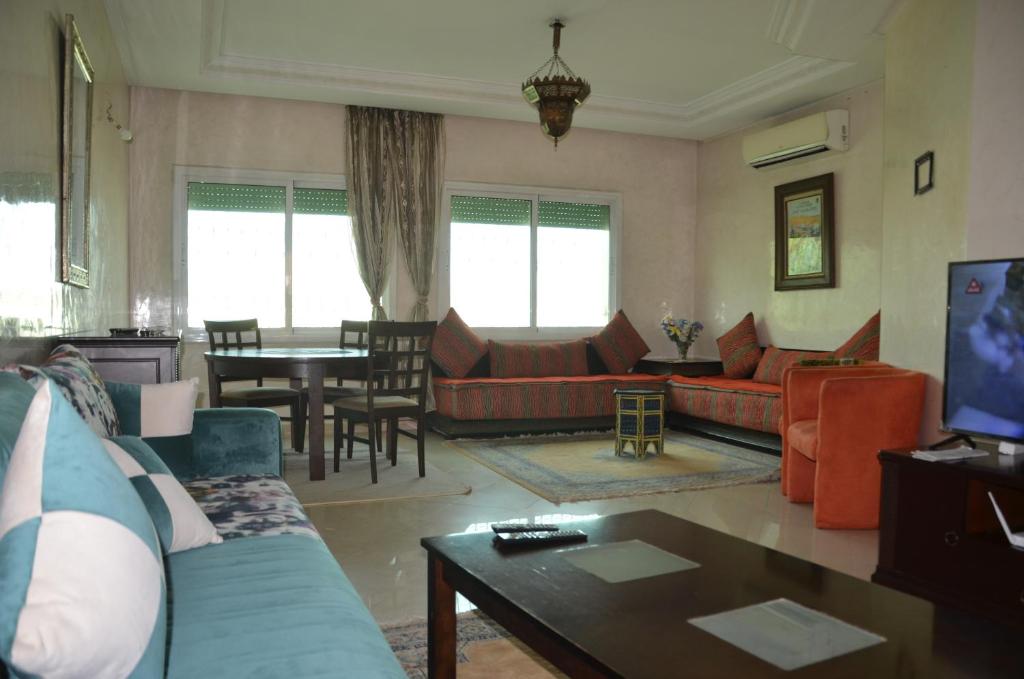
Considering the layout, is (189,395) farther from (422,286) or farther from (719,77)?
(719,77)

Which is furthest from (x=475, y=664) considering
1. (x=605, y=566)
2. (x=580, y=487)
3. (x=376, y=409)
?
(x=376, y=409)

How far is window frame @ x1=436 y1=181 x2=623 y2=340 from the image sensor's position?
6941mm

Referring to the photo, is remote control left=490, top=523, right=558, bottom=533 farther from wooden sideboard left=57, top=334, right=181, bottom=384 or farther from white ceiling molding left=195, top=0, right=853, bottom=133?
white ceiling molding left=195, top=0, right=853, bottom=133

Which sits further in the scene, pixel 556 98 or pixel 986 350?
pixel 556 98

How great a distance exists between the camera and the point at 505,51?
556cm

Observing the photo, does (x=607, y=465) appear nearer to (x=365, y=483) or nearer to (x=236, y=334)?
(x=365, y=483)

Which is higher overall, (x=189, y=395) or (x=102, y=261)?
(x=102, y=261)

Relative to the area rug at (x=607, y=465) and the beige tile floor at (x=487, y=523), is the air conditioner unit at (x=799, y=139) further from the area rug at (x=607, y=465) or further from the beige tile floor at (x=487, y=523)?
the beige tile floor at (x=487, y=523)

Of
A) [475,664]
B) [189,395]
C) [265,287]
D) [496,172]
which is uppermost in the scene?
[496,172]

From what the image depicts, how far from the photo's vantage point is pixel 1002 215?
10.1 ft

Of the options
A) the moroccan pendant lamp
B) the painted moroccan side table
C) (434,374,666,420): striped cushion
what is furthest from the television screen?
(434,374,666,420): striped cushion

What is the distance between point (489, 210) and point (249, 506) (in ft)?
16.8

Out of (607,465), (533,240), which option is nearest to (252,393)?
(607,465)

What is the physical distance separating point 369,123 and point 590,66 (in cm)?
195
